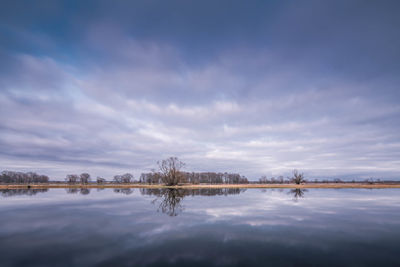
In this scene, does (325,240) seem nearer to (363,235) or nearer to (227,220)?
(363,235)

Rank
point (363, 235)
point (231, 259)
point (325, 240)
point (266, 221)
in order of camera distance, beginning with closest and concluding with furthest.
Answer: point (231, 259), point (325, 240), point (363, 235), point (266, 221)

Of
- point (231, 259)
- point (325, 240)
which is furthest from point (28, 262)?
point (325, 240)

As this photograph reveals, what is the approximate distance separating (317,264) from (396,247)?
6083 mm

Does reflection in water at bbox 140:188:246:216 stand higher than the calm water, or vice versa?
the calm water

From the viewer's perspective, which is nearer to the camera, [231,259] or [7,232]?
[231,259]

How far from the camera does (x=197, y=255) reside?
1045 cm

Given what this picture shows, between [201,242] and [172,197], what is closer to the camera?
[201,242]

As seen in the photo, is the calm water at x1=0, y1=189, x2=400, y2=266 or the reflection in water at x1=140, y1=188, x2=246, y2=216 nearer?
the calm water at x1=0, y1=189, x2=400, y2=266

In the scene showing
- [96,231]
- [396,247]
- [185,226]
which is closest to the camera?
[396,247]

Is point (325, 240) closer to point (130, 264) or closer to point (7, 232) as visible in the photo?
point (130, 264)

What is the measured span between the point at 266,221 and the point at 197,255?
10071 millimetres

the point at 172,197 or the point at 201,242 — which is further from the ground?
the point at 201,242

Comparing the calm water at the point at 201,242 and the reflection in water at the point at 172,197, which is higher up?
the calm water at the point at 201,242

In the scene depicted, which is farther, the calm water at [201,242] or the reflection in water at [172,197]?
the reflection in water at [172,197]
